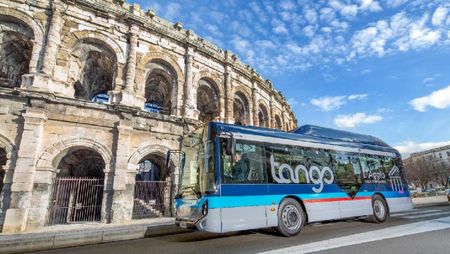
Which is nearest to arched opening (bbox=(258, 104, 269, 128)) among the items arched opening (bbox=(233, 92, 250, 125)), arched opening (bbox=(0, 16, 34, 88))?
arched opening (bbox=(233, 92, 250, 125))

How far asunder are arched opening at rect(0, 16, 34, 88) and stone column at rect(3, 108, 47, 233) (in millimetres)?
3835

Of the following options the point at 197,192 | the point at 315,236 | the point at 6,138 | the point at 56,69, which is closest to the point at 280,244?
the point at 315,236

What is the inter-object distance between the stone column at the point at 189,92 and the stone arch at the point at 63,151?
4.47 metres

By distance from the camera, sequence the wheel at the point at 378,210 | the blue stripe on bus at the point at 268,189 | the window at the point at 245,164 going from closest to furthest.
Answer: the blue stripe on bus at the point at 268,189 → the window at the point at 245,164 → the wheel at the point at 378,210

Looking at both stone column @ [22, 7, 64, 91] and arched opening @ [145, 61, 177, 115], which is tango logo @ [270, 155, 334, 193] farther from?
stone column @ [22, 7, 64, 91]

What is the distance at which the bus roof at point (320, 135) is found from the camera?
6223 millimetres

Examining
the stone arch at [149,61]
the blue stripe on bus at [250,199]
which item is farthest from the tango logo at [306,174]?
the stone arch at [149,61]

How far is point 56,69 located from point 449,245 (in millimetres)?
14035

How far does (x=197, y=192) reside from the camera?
557 cm

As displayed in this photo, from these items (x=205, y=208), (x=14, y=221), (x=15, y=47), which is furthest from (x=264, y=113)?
(x=14, y=221)

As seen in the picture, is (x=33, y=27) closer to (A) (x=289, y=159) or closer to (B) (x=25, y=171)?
(B) (x=25, y=171)

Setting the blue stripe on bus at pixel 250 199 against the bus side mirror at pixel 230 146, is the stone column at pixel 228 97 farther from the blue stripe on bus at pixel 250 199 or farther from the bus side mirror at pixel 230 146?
the bus side mirror at pixel 230 146

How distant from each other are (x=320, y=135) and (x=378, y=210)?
3.16 m

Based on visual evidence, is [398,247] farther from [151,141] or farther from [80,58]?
[80,58]
